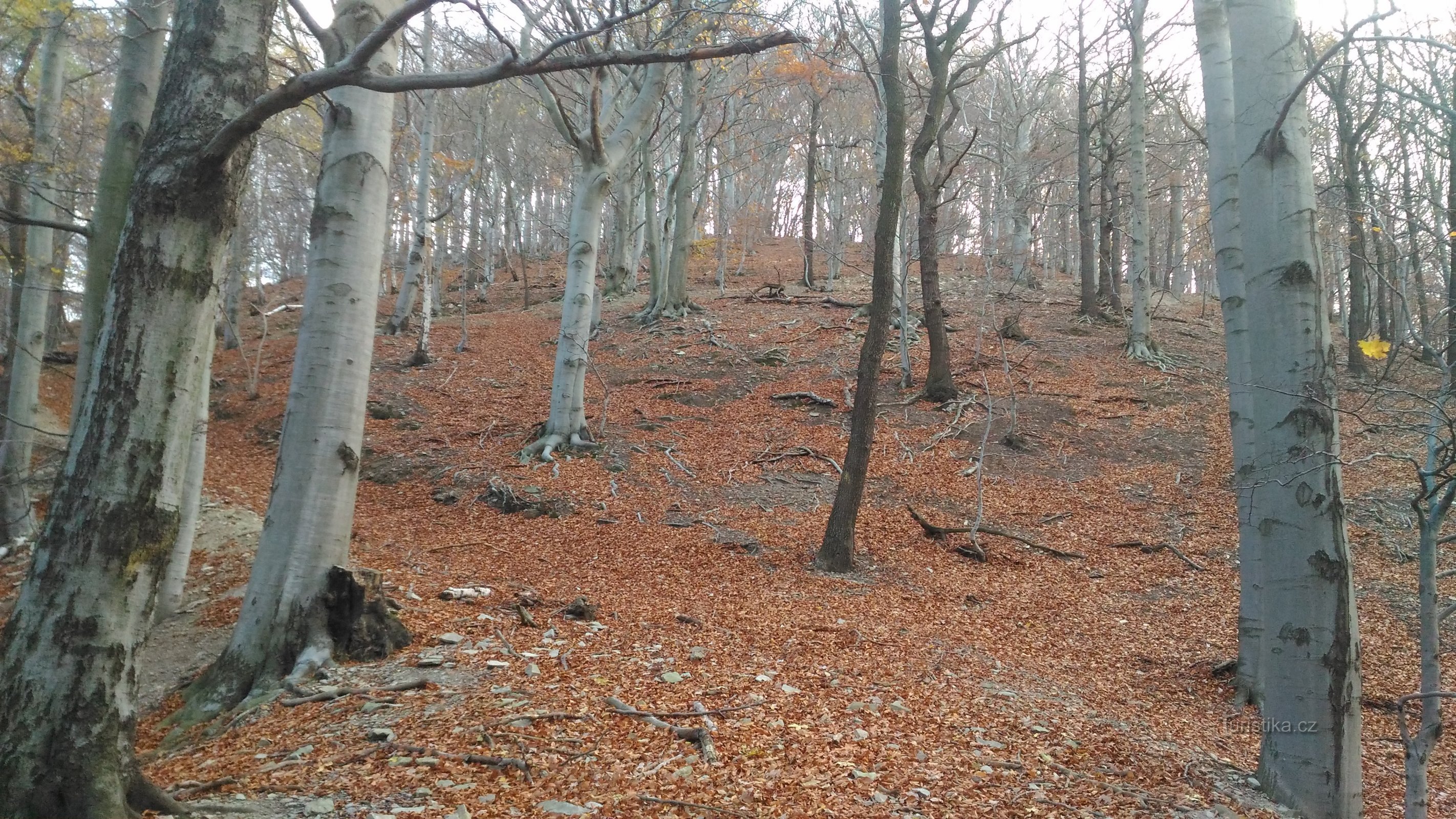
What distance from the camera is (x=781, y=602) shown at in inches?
243

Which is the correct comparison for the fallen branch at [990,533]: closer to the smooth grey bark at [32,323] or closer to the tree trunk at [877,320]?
the tree trunk at [877,320]

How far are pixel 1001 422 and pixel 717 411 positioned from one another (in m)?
4.59

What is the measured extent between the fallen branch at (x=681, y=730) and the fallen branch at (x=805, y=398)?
9.34 metres

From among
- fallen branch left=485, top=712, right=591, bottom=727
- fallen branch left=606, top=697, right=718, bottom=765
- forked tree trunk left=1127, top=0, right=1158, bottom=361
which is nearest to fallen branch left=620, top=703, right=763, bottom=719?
fallen branch left=606, top=697, right=718, bottom=765

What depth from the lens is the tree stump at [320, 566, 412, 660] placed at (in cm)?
440

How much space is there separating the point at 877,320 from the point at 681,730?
4532mm

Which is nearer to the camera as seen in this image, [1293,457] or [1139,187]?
[1293,457]

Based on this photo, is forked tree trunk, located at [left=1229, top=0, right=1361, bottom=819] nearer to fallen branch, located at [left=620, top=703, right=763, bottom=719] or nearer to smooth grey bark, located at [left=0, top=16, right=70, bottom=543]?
fallen branch, located at [left=620, top=703, right=763, bottom=719]

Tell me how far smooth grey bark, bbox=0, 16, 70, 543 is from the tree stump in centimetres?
490

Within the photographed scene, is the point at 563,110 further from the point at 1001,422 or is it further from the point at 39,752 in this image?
the point at 1001,422

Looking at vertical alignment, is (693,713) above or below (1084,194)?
below

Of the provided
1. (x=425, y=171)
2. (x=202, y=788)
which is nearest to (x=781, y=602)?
(x=202, y=788)

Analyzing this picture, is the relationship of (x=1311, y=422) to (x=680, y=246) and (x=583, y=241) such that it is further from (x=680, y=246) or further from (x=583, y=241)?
(x=680, y=246)

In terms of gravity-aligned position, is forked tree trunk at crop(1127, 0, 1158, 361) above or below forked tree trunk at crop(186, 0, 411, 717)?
above
